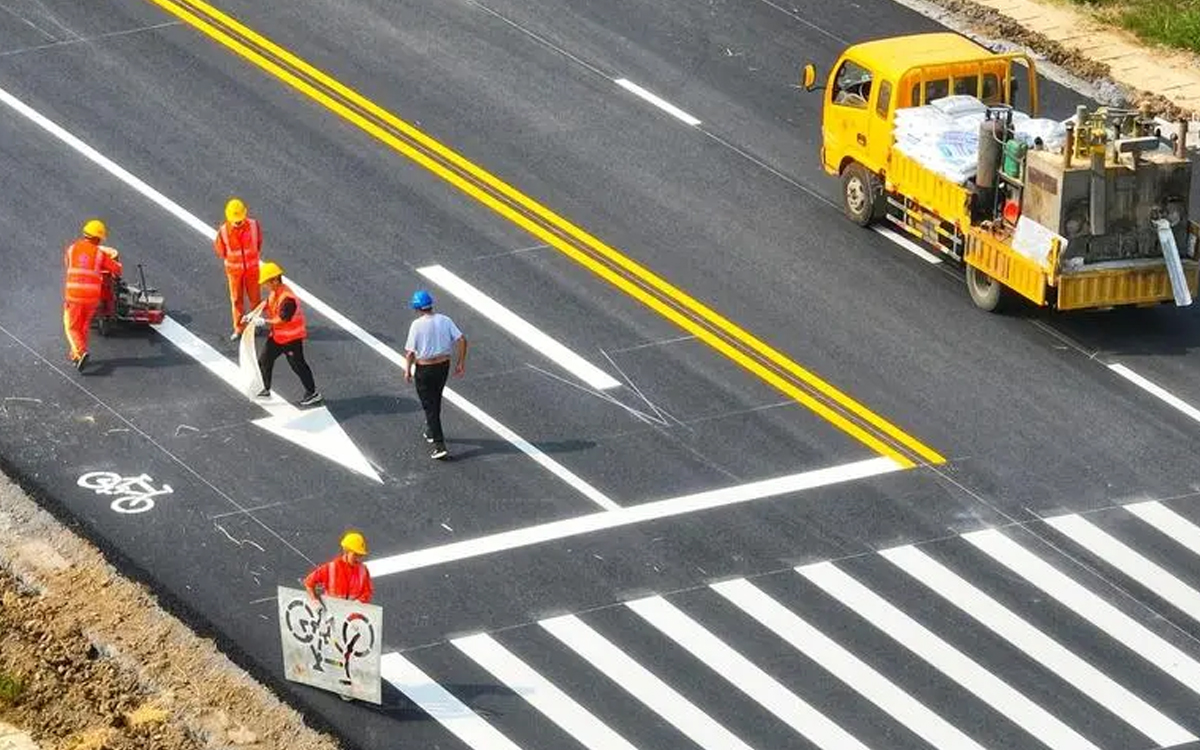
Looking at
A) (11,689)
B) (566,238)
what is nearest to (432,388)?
(566,238)

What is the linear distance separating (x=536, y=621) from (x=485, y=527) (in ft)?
5.81

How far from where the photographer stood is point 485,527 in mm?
25203

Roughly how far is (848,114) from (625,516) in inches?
322

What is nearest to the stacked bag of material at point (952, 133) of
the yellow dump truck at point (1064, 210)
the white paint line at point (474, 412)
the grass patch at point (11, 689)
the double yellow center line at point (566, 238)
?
the yellow dump truck at point (1064, 210)

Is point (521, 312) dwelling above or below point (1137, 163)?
below

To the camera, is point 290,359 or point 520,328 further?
point 520,328

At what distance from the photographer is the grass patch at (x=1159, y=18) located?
121 feet

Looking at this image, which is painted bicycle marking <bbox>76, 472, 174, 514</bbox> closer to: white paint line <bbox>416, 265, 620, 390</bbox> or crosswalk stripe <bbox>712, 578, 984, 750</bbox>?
white paint line <bbox>416, 265, 620, 390</bbox>

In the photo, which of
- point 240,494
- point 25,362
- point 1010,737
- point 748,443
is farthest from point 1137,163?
point 25,362

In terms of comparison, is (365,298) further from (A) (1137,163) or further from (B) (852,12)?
(B) (852,12)

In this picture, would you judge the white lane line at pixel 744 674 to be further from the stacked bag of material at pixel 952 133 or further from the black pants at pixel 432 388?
the stacked bag of material at pixel 952 133

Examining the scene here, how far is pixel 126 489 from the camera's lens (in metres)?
25.7

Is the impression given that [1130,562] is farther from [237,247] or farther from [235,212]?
[235,212]

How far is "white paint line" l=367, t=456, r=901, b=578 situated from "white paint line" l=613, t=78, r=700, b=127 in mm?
8753
